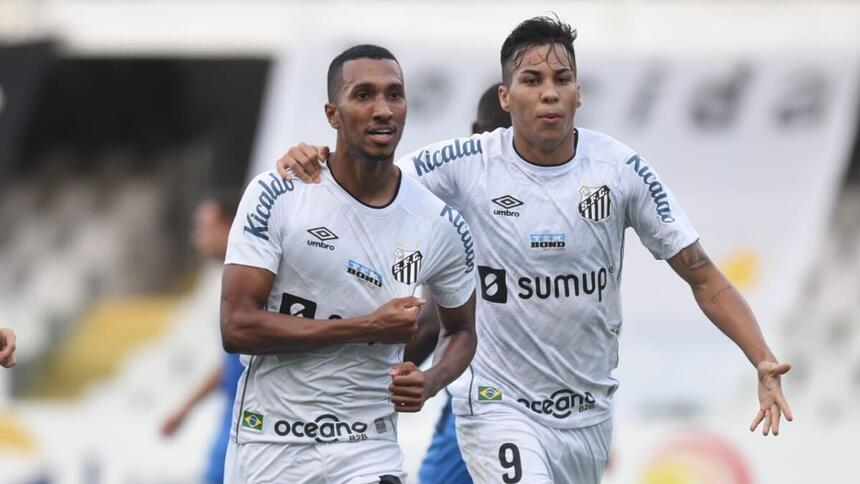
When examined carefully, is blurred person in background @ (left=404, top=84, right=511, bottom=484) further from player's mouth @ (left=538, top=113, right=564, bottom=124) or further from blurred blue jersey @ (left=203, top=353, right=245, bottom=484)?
blurred blue jersey @ (left=203, top=353, right=245, bottom=484)

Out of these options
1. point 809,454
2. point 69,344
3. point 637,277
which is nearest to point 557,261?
point 809,454

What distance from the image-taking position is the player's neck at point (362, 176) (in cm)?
552

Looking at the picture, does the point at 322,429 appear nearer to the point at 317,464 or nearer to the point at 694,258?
the point at 317,464

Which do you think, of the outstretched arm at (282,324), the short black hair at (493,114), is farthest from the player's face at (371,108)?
the short black hair at (493,114)

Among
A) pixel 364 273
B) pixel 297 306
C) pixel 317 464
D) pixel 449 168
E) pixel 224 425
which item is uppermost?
pixel 449 168

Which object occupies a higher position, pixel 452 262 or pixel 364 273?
pixel 452 262

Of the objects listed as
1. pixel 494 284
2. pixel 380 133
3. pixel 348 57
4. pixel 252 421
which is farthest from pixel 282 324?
pixel 494 284

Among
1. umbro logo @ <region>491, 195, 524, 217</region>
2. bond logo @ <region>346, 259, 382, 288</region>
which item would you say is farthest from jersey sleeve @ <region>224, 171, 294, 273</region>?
umbro logo @ <region>491, 195, 524, 217</region>

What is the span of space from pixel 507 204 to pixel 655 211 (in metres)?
0.54

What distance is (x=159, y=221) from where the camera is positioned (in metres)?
19.0

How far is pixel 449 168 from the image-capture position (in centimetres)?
620

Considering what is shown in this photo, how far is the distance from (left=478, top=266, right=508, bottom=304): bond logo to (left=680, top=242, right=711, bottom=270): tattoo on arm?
0.66 metres

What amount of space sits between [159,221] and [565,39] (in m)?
13.6

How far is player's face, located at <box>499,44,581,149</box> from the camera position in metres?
5.86
